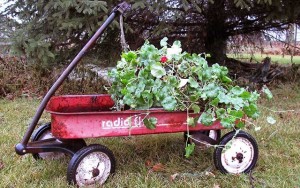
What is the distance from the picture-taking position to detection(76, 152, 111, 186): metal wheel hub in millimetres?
2459

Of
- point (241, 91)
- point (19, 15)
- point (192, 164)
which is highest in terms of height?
point (19, 15)

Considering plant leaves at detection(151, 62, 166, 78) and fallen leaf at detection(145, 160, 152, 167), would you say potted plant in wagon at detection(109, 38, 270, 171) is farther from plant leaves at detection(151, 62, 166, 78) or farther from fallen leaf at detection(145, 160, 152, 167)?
fallen leaf at detection(145, 160, 152, 167)

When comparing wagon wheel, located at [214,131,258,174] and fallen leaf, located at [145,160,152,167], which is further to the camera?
fallen leaf, located at [145,160,152,167]

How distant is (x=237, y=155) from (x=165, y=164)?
0.58m

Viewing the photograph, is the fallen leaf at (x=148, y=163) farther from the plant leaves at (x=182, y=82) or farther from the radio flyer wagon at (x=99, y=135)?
the plant leaves at (x=182, y=82)

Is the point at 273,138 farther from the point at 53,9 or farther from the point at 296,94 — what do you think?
the point at 53,9

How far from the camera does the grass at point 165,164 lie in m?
2.60

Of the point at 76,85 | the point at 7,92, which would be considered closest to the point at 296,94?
the point at 76,85

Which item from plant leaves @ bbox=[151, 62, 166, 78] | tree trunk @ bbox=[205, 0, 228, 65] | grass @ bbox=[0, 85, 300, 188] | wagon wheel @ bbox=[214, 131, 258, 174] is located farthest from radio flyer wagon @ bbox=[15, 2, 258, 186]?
tree trunk @ bbox=[205, 0, 228, 65]

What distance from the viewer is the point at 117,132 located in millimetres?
2516

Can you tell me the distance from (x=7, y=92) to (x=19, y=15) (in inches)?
67.4

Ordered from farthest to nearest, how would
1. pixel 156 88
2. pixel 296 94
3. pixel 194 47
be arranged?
pixel 194 47
pixel 296 94
pixel 156 88

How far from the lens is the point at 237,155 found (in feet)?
9.09

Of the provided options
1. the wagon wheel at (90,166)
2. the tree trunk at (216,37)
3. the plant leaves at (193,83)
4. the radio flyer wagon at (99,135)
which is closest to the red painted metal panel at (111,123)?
the radio flyer wagon at (99,135)
